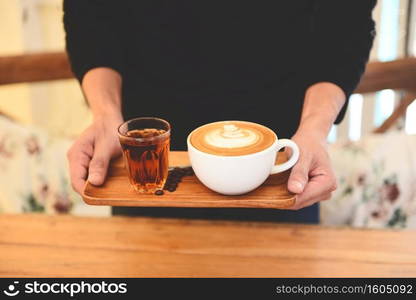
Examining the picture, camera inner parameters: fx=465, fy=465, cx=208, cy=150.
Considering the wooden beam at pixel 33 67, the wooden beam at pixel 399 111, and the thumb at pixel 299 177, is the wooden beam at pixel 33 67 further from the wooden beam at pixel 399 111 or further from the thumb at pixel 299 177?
the wooden beam at pixel 399 111

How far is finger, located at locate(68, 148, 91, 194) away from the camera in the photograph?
88 centimetres

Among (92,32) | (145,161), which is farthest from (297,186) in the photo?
(92,32)

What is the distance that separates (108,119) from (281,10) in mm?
469

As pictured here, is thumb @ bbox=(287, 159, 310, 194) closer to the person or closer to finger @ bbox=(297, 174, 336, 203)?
finger @ bbox=(297, 174, 336, 203)

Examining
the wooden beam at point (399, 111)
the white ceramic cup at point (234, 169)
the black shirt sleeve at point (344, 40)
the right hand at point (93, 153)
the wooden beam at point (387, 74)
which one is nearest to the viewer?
the white ceramic cup at point (234, 169)

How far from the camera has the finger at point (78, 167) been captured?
2.88 ft

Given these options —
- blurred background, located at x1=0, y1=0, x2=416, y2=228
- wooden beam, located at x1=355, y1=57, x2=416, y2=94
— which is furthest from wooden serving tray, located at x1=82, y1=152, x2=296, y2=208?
wooden beam, located at x1=355, y1=57, x2=416, y2=94


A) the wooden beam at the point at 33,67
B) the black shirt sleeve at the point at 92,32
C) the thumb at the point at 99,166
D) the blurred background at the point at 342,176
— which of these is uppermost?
the black shirt sleeve at the point at 92,32

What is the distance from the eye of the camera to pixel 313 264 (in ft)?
2.97

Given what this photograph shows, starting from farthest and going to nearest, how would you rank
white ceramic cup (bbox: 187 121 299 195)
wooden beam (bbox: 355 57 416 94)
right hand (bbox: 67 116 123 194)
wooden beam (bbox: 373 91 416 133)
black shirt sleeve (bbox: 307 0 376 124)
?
wooden beam (bbox: 373 91 416 133) < wooden beam (bbox: 355 57 416 94) < black shirt sleeve (bbox: 307 0 376 124) < right hand (bbox: 67 116 123 194) < white ceramic cup (bbox: 187 121 299 195)

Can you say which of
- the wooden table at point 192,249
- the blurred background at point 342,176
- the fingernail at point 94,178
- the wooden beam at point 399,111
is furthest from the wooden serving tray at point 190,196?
the wooden beam at point 399,111

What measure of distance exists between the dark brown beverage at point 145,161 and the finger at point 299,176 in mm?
230

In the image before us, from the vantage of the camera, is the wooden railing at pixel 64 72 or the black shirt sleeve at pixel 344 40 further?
the wooden railing at pixel 64 72

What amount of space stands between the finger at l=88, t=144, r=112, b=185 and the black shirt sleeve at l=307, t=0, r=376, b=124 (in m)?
0.52
